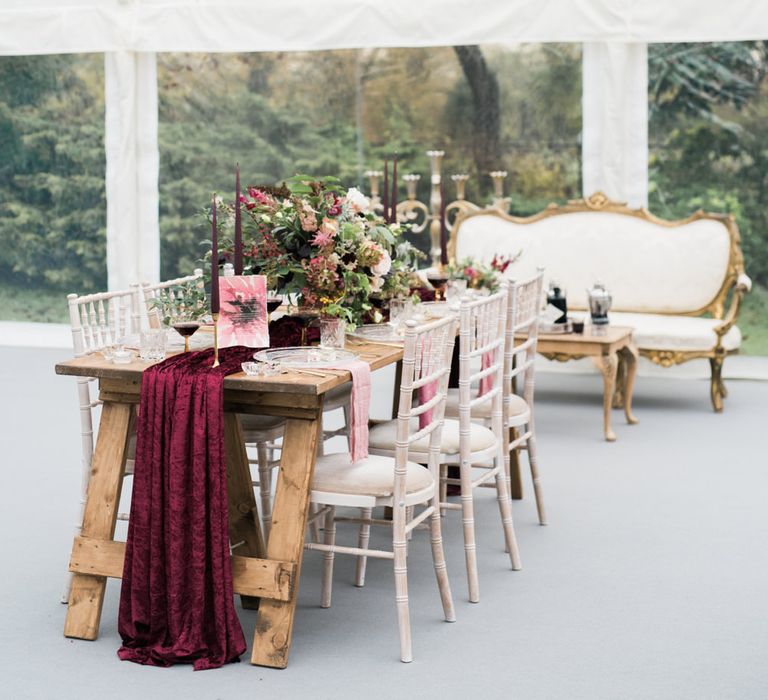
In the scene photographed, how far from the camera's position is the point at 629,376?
249 inches

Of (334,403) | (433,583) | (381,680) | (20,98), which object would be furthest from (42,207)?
(381,680)

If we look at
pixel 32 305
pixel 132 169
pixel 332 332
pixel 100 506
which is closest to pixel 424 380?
pixel 332 332

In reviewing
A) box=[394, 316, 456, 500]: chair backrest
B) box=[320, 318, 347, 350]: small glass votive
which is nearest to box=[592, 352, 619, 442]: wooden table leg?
box=[394, 316, 456, 500]: chair backrest

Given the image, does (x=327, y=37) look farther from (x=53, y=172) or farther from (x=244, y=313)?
(x=244, y=313)

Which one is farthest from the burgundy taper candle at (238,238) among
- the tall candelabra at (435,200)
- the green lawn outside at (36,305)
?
the green lawn outside at (36,305)

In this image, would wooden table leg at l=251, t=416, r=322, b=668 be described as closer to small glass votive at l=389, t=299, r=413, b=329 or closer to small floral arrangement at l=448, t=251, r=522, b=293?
small glass votive at l=389, t=299, r=413, b=329

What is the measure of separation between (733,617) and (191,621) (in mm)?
1515

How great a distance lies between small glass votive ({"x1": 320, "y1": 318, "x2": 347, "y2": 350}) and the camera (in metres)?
3.66

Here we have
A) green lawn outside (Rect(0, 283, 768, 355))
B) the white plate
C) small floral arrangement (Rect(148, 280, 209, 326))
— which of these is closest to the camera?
small floral arrangement (Rect(148, 280, 209, 326))

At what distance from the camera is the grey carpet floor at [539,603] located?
3.10 m

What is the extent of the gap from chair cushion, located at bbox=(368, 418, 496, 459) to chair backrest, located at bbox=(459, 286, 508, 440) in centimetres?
8

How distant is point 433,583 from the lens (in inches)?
152

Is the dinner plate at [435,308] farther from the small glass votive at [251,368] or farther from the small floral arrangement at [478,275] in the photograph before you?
the small glass votive at [251,368]

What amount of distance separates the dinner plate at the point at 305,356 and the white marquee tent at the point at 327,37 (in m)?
4.17
